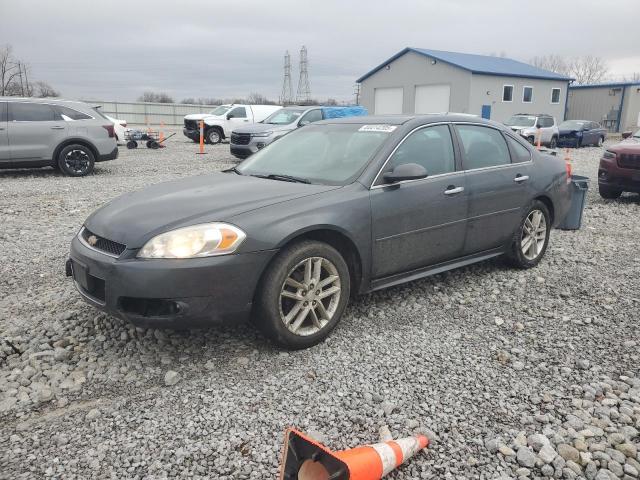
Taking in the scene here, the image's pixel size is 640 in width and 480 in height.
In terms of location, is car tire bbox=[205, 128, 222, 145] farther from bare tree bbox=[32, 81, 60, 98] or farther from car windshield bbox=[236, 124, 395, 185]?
bare tree bbox=[32, 81, 60, 98]

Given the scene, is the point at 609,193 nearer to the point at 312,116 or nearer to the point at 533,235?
the point at 533,235

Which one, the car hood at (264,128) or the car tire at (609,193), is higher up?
the car hood at (264,128)

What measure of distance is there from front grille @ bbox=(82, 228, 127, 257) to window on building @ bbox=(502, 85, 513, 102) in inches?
1394

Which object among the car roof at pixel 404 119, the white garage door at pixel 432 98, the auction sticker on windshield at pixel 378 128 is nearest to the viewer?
the auction sticker on windshield at pixel 378 128

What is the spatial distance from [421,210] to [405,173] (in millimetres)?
422

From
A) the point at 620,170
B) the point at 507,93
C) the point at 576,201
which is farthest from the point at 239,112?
the point at 507,93

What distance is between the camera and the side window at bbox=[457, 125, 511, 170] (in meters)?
4.60

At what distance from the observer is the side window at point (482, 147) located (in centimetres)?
460

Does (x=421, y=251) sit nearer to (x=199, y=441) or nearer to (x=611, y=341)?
(x=611, y=341)

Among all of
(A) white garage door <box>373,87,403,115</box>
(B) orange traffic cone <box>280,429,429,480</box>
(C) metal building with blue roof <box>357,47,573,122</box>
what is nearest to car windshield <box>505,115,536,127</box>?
(C) metal building with blue roof <box>357,47,573,122</box>

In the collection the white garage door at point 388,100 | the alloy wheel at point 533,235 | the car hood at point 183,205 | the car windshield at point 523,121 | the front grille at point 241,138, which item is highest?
the white garage door at point 388,100

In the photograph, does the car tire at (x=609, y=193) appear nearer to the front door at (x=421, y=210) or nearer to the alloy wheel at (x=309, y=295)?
the front door at (x=421, y=210)

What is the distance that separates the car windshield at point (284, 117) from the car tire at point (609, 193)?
8.89 m

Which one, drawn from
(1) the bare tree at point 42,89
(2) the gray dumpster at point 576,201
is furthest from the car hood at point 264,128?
(1) the bare tree at point 42,89
